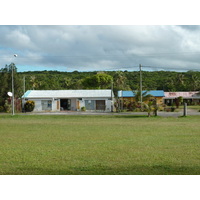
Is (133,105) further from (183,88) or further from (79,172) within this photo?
(183,88)

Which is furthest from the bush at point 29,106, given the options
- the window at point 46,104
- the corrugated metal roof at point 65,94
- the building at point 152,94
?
the building at point 152,94

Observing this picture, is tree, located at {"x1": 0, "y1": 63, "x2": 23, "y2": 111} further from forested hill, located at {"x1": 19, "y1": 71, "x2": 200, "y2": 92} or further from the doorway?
forested hill, located at {"x1": 19, "y1": 71, "x2": 200, "y2": 92}

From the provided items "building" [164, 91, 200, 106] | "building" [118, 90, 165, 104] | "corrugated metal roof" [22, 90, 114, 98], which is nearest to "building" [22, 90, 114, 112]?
"corrugated metal roof" [22, 90, 114, 98]

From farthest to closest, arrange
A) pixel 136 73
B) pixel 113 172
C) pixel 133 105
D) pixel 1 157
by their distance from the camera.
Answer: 1. pixel 136 73
2. pixel 133 105
3. pixel 1 157
4. pixel 113 172

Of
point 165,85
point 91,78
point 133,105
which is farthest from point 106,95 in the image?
point 165,85

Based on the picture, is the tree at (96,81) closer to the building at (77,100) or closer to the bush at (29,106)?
the building at (77,100)

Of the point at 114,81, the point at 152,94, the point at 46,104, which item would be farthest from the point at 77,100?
the point at 114,81

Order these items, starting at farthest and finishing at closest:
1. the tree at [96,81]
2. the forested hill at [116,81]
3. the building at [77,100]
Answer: the tree at [96,81] < the forested hill at [116,81] < the building at [77,100]

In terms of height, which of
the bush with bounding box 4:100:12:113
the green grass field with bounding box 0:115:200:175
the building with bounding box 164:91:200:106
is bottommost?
the green grass field with bounding box 0:115:200:175

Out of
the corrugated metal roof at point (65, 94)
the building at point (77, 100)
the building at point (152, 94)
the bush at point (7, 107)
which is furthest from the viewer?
the building at point (152, 94)

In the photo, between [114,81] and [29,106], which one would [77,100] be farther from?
[114,81]

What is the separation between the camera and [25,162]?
7379 millimetres

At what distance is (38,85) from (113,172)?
59.4m

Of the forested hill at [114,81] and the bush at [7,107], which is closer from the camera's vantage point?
the bush at [7,107]
